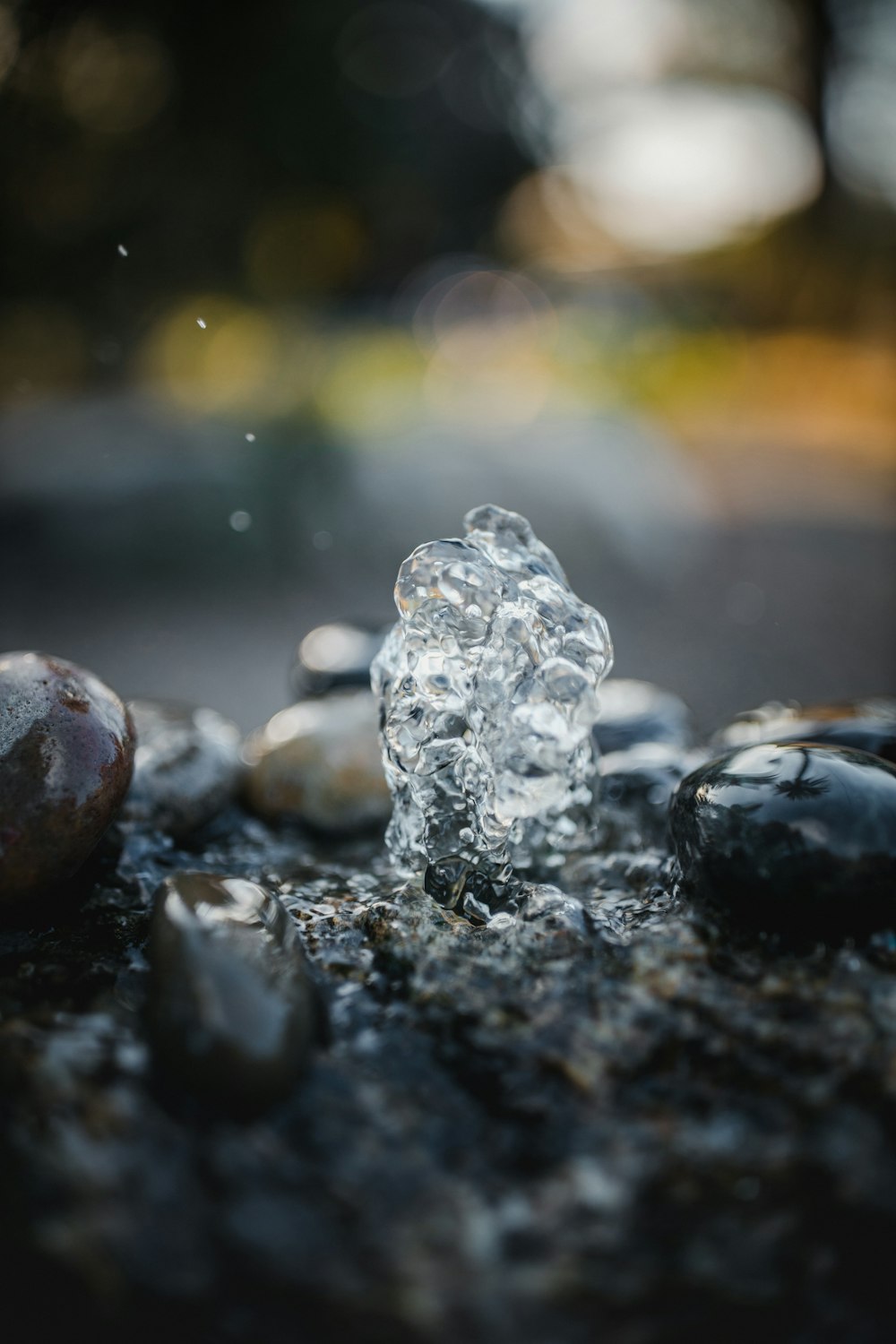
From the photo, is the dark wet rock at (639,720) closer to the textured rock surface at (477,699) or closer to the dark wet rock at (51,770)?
the textured rock surface at (477,699)

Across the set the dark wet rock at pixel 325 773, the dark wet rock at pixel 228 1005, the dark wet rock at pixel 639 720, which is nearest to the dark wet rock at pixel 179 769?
the dark wet rock at pixel 325 773

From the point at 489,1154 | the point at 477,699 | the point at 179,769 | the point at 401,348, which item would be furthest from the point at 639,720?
the point at 401,348

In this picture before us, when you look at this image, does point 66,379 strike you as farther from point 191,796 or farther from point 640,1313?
point 640,1313

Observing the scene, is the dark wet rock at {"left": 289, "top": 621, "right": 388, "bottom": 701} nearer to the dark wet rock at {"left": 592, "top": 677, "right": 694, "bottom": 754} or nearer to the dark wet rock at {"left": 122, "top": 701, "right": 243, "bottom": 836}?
the dark wet rock at {"left": 122, "top": 701, "right": 243, "bottom": 836}

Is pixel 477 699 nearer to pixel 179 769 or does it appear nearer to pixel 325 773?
pixel 325 773

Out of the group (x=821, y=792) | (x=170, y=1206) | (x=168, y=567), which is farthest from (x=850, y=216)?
(x=170, y=1206)

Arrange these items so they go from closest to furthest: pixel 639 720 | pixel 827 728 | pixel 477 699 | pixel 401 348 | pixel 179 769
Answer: pixel 477 699 < pixel 827 728 < pixel 179 769 < pixel 639 720 < pixel 401 348
